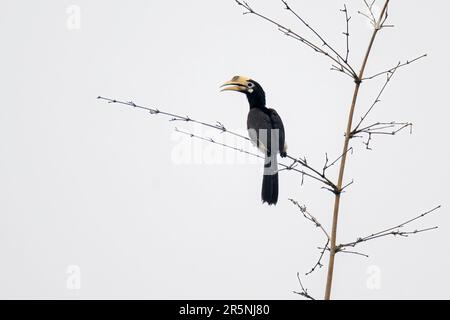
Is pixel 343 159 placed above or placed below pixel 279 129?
below

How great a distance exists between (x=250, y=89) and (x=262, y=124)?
0.43 metres

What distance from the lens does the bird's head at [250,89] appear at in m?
7.30

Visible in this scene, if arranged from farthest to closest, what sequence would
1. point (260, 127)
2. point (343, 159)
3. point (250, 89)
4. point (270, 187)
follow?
point (250, 89) → point (260, 127) → point (270, 187) → point (343, 159)

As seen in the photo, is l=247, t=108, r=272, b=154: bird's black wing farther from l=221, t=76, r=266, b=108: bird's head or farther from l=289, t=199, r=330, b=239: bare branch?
l=289, t=199, r=330, b=239: bare branch

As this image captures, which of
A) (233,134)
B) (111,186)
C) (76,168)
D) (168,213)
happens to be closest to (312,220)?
(233,134)

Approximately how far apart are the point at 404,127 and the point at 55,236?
9724 cm

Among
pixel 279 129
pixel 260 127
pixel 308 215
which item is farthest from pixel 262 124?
pixel 308 215

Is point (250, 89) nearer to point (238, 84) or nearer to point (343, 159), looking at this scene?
point (238, 84)

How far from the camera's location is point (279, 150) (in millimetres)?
6902

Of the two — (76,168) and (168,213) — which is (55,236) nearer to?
(168,213)

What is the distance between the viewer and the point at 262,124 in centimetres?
725

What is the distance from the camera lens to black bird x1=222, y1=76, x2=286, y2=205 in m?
6.66

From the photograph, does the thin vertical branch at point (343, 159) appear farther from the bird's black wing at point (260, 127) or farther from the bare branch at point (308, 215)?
the bird's black wing at point (260, 127)

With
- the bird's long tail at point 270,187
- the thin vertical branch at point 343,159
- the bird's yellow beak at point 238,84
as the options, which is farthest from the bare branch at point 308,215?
the bird's yellow beak at point 238,84
